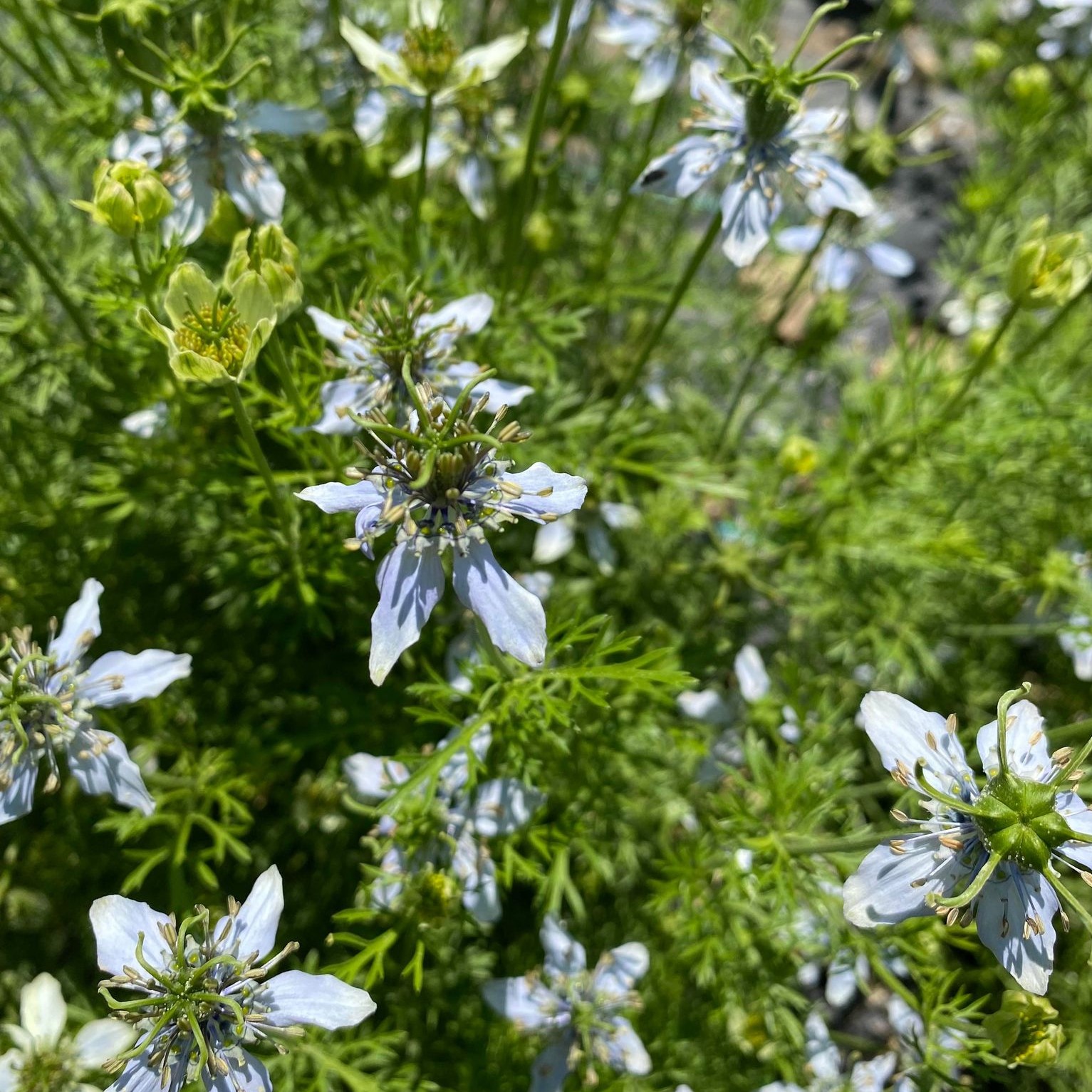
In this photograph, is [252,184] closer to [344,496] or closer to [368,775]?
[344,496]

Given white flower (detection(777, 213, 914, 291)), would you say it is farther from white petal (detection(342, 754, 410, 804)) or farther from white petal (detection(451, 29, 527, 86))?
white petal (detection(342, 754, 410, 804))

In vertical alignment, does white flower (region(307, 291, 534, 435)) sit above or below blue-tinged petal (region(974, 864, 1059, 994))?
above

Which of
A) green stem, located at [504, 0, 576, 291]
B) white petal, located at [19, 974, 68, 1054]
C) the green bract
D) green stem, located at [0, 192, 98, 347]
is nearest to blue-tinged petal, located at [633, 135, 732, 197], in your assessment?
green stem, located at [504, 0, 576, 291]

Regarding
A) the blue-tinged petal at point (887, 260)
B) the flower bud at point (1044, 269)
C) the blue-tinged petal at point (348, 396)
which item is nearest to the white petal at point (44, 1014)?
the blue-tinged petal at point (348, 396)

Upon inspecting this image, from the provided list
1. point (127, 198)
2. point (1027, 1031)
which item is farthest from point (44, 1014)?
point (1027, 1031)

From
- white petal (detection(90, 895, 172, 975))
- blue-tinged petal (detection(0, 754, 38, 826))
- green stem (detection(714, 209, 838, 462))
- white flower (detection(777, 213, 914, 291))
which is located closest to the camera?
white petal (detection(90, 895, 172, 975))
